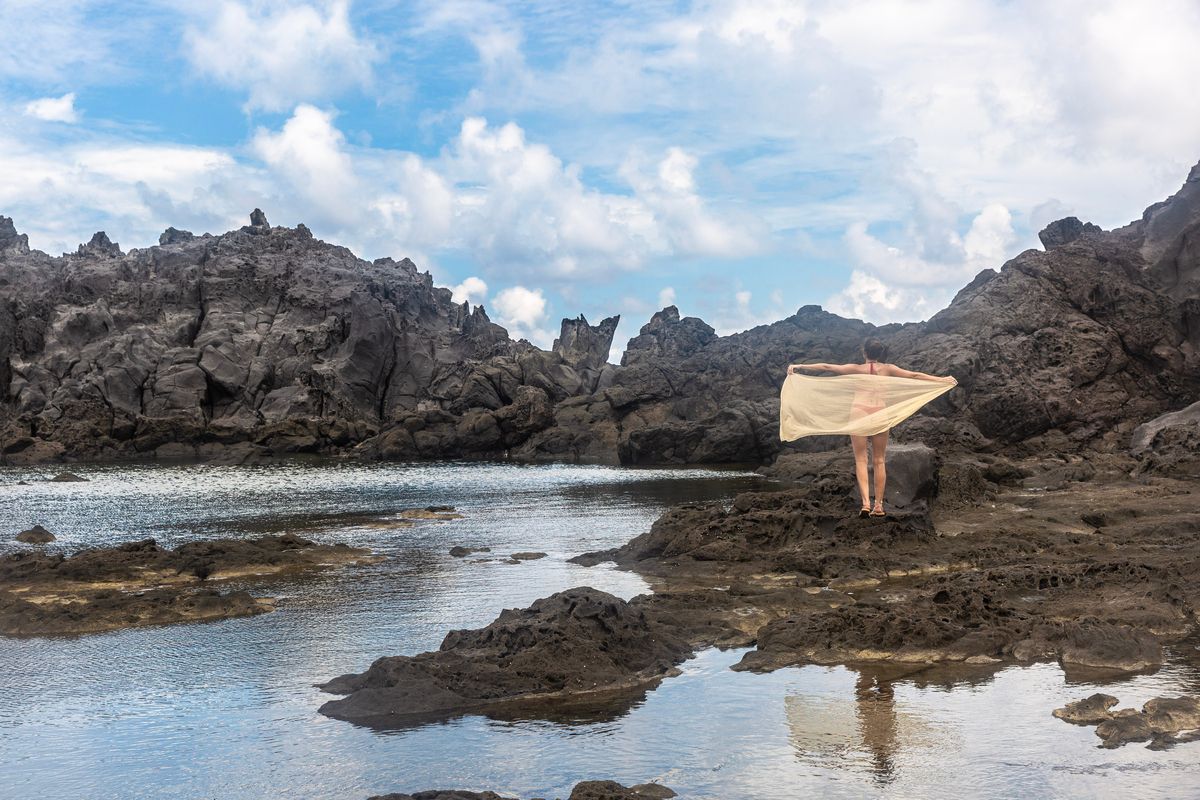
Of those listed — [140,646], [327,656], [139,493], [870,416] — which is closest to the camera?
[327,656]

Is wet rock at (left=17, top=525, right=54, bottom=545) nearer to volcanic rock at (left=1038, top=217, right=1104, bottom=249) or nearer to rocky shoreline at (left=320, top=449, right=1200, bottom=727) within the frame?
rocky shoreline at (left=320, top=449, right=1200, bottom=727)

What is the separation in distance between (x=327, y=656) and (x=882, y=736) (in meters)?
4.79

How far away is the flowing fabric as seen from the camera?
42.5ft

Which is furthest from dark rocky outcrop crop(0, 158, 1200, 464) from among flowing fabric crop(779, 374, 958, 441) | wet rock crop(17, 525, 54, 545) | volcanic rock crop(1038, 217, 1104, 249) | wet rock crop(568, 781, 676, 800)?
wet rock crop(568, 781, 676, 800)

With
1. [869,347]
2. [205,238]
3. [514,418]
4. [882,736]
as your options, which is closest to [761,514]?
[869,347]

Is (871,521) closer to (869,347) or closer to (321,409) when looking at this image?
(869,347)

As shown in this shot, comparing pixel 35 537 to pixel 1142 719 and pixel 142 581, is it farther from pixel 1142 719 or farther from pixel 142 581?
pixel 1142 719

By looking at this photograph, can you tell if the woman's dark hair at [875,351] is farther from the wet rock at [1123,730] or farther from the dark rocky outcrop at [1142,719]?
the wet rock at [1123,730]

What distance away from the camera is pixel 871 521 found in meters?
13.2

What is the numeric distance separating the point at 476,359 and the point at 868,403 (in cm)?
7664

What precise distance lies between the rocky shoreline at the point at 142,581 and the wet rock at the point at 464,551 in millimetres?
1230

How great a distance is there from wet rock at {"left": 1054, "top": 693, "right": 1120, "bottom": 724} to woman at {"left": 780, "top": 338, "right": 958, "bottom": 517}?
6.49 meters

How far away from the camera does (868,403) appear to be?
1302cm

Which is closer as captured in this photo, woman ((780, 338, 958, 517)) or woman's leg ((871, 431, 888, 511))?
woman's leg ((871, 431, 888, 511))
